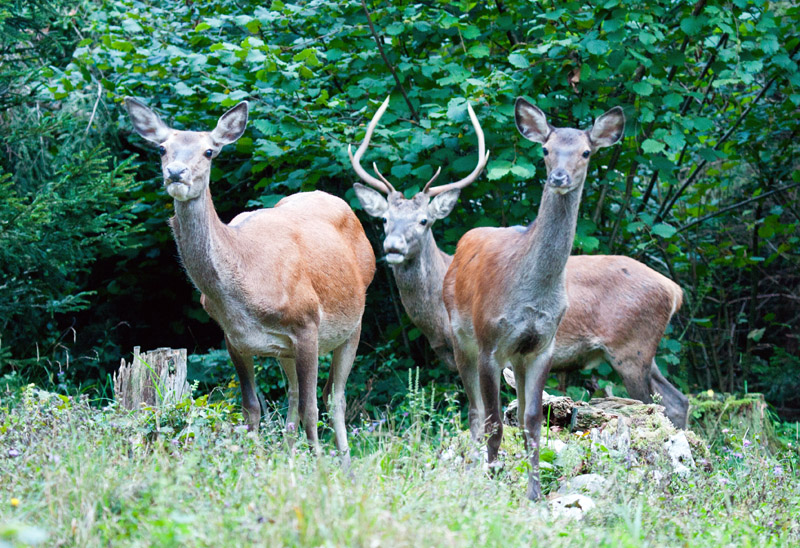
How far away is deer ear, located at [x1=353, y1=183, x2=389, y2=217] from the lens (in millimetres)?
7178

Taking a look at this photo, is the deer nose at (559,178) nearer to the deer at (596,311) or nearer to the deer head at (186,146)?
the deer at (596,311)

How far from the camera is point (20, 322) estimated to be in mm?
8781

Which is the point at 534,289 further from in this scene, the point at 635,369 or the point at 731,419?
the point at 731,419

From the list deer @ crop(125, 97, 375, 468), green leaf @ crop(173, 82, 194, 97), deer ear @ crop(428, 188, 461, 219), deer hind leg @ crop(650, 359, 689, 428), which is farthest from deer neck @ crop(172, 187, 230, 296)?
deer hind leg @ crop(650, 359, 689, 428)

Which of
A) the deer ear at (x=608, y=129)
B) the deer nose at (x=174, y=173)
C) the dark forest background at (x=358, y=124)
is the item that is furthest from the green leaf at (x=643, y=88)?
the deer nose at (x=174, y=173)

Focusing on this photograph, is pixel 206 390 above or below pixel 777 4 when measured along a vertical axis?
below

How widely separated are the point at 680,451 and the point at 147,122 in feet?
13.3

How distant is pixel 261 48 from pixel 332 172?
53.9 inches

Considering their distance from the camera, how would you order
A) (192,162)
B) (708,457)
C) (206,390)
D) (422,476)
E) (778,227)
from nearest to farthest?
(422,476), (192,162), (708,457), (206,390), (778,227)

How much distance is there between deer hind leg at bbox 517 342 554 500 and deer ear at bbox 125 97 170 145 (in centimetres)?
269

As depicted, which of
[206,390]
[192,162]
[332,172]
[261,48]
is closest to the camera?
[192,162]

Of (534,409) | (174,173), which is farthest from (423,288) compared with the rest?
(174,173)

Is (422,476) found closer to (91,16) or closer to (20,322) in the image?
(20,322)

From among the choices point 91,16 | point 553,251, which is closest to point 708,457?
point 553,251
